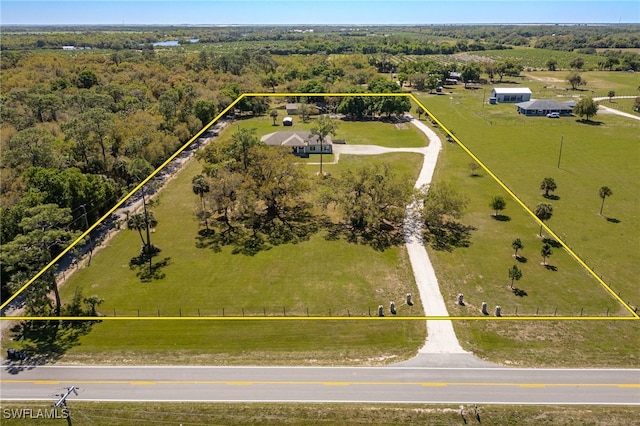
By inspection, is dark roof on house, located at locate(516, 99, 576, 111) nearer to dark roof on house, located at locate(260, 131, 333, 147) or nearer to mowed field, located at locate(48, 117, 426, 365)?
dark roof on house, located at locate(260, 131, 333, 147)

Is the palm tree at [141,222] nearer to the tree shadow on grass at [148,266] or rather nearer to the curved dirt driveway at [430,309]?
the tree shadow on grass at [148,266]

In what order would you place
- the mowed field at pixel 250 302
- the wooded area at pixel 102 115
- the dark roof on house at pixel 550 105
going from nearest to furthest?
the mowed field at pixel 250 302
the wooded area at pixel 102 115
the dark roof on house at pixel 550 105

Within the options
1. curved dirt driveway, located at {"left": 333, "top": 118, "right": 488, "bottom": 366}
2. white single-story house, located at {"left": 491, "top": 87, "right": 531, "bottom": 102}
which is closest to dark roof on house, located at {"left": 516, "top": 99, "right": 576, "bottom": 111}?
white single-story house, located at {"left": 491, "top": 87, "right": 531, "bottom": 102}

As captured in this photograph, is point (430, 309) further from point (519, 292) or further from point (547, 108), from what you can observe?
point (547, 108)

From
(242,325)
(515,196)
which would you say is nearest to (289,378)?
(242,325)

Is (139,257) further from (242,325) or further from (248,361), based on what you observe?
(248,361)

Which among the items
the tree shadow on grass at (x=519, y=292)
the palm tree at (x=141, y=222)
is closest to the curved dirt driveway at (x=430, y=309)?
the tree shadow on grass at (x=519, y=292)
